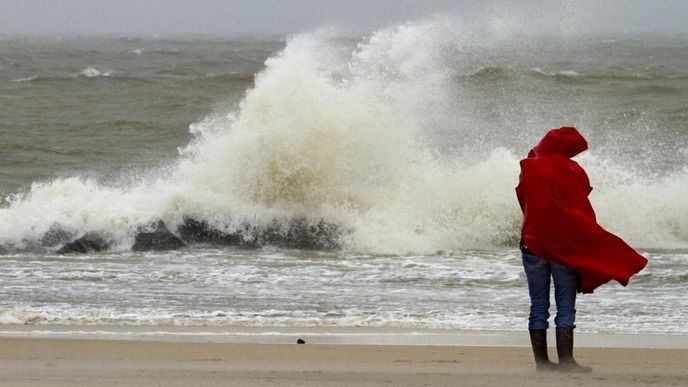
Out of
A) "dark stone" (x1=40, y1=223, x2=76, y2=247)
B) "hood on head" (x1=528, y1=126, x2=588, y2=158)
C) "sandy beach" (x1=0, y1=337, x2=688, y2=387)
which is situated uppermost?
"hood on head" (x1=528, y1=126, x2=588, y2=158)

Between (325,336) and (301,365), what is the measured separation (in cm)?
122

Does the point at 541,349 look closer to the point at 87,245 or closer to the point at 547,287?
the point at 547,287

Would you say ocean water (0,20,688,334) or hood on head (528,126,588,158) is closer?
hood on head (528,126,588,158)

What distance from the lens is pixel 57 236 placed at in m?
→ 11.2

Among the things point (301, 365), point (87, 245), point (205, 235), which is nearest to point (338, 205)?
point (205, 235)

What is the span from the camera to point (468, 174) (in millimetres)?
13062

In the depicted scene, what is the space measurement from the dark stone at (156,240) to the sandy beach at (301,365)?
412cm

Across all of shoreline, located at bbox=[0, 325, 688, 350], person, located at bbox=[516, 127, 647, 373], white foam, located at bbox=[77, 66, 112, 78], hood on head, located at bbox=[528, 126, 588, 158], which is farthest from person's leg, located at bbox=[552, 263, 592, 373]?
white foam, located at bbox=[77, 66, 112, 78]

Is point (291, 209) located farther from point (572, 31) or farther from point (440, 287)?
point (572, 31)

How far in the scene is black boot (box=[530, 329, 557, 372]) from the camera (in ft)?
19.1

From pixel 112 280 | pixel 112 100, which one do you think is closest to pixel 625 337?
pixel 112 280

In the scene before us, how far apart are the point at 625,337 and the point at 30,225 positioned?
21.7ft

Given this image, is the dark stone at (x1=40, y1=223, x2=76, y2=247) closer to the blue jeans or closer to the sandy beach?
the sandy beach

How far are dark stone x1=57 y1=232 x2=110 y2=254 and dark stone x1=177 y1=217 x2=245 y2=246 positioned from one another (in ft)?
2.59
